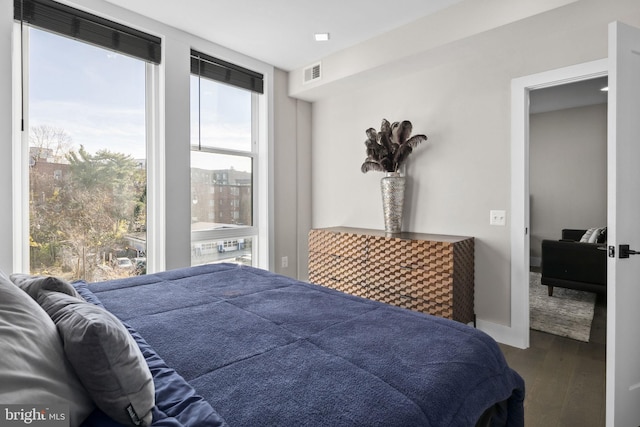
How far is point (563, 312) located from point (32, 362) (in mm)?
4127

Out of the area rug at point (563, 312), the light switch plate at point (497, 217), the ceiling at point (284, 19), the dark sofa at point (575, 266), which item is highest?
the ceiling at point (284, 19)

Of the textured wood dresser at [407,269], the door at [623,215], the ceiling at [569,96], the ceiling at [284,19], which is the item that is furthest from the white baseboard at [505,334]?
the ceiling at [569,96]

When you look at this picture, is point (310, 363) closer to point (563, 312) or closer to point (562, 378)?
point (562, 378)

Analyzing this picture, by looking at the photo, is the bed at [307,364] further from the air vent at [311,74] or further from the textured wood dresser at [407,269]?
the air vent at [311,74]

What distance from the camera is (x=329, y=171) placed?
4.26m

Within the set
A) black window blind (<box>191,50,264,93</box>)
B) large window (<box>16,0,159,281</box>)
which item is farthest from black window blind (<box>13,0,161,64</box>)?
black window blind (<box>191,50,264,93</box>)

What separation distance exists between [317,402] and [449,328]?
70 centimetres

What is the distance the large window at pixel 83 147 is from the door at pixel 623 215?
3.27 meters

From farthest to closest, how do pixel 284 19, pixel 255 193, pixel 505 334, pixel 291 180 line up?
pixel 291 180 → pixel 255 193 → pixel 284 19 → pixel 505 334

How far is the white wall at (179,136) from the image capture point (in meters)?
2.37

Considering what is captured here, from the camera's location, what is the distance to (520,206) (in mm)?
2770

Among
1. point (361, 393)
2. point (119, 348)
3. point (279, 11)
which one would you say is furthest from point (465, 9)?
point (119, 348)

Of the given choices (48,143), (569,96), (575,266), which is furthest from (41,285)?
(569,96)

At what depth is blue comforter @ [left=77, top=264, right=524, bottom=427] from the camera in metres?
0.86
